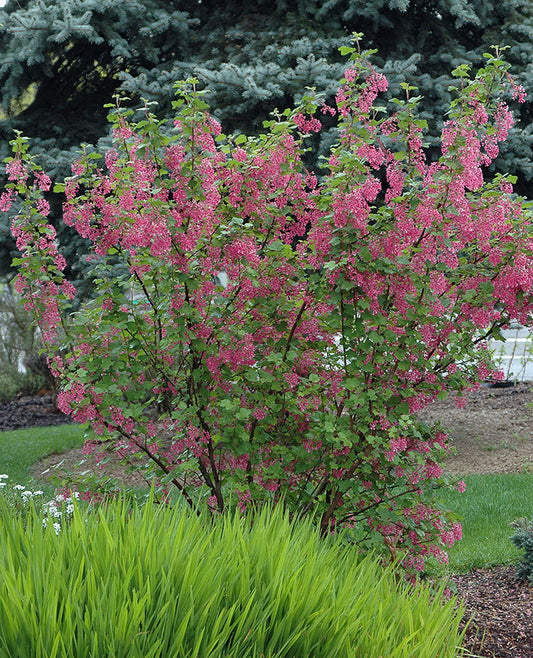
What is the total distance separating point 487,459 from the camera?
8.38 m

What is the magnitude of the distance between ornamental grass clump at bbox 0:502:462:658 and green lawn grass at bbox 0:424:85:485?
5538mm

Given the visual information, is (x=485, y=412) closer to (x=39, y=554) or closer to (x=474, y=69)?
(x=474, y=69)

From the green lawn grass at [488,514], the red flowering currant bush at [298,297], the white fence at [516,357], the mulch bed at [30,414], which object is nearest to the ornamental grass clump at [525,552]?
the green lawn grass at [488,514]

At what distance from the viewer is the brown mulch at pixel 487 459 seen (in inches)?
152

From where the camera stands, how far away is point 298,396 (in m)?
3.60

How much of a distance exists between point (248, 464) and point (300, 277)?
1002 mm

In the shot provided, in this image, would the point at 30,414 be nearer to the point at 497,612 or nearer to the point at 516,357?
the point at 497,612

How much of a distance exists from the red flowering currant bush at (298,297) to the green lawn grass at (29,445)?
15.0ft

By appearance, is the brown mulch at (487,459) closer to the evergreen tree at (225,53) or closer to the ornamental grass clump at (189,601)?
the ornamental grass clump at (189,601)

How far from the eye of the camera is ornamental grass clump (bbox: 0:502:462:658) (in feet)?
6.57

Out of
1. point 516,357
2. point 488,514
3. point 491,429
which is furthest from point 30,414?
point 516,357

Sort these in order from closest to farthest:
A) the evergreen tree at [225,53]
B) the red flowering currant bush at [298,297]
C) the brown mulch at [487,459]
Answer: the red flowering currant bush at [298,297] → the brown mulch at [487,459] → the evergreen tree at [225,53]

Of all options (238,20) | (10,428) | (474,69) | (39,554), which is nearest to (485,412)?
(474,69)

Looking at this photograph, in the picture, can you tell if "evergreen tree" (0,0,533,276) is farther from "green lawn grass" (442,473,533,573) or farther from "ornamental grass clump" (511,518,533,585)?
"ornamental grass clump" (511,518,533,585)
